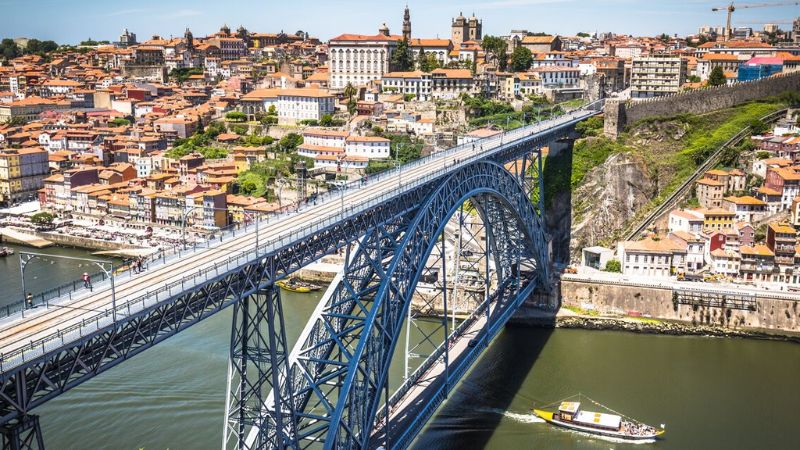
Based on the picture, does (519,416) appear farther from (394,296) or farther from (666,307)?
(666,307)

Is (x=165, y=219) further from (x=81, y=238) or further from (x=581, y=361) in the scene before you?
(x=581, y=361)

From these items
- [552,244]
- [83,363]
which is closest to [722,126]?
[552,244]

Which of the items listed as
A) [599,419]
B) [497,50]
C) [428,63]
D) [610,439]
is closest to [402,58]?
[428,63]

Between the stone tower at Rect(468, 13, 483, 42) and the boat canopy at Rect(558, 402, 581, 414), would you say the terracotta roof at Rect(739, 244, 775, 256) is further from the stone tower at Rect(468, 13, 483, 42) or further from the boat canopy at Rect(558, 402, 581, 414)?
the stone tower at Rect(468, 13, 483, 42)

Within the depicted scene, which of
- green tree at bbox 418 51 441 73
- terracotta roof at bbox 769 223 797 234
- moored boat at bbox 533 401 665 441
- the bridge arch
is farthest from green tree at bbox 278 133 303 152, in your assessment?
moored boat at bbox 533 401 665 441

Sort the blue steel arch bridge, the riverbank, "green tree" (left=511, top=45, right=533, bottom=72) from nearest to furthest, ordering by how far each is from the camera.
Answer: the blue steel arch bridge
the riverbank
"green tree" (left=511, top=45, right=533, bottom=72)

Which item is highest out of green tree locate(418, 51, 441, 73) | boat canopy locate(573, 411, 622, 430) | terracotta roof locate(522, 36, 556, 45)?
terracotta roof locate(522, 36, 556, 45)
